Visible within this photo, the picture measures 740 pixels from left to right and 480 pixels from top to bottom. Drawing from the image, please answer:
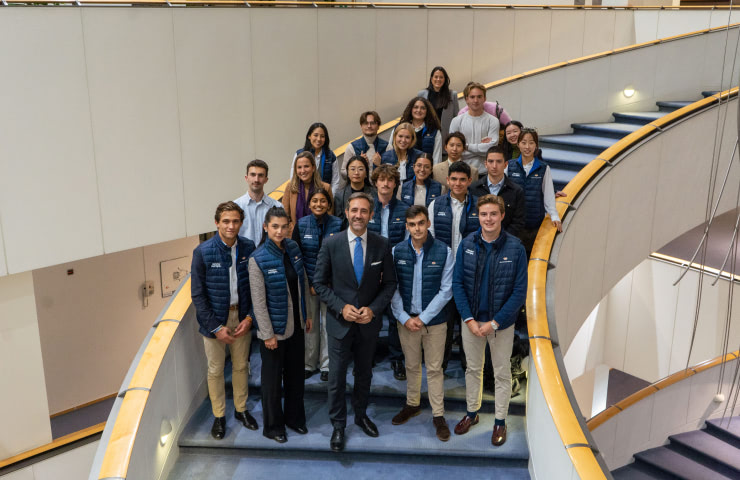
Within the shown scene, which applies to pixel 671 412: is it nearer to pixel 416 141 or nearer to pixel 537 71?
→ pixel 537 71

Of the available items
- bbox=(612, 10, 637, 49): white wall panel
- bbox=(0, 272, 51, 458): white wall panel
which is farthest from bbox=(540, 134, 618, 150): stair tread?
bbox=(0, 272, 51, 458): white wall panel

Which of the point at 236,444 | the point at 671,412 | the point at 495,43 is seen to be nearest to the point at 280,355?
the point at 236,444

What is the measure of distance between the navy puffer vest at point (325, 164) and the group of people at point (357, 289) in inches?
20.6

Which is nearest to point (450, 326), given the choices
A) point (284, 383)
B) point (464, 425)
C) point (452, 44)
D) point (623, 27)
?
point (464, 425)

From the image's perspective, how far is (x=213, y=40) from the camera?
7.00 meters

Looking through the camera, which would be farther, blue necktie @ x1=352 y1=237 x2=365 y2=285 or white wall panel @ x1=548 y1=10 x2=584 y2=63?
white wall panel @ x1=548 y1=10 x2=584 y2=63

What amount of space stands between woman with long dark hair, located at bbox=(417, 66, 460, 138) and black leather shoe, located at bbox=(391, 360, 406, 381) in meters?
2.49

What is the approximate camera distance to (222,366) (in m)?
4.44

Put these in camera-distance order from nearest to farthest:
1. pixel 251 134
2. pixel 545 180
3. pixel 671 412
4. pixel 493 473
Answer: pixel 493 473
pixel 545 180
pixel 251 134
pixel 671 412

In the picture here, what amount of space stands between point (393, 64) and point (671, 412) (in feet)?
23.8

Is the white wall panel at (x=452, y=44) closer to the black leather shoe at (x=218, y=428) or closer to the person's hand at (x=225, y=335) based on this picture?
the person's hand at (x=225, y=335)

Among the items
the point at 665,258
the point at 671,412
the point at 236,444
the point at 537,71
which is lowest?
the point at 671,412

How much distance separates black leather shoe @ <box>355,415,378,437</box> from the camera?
4.46 meters

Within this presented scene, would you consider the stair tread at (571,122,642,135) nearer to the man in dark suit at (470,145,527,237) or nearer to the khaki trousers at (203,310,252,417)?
the man in dark suit at (470,145,527,237)
